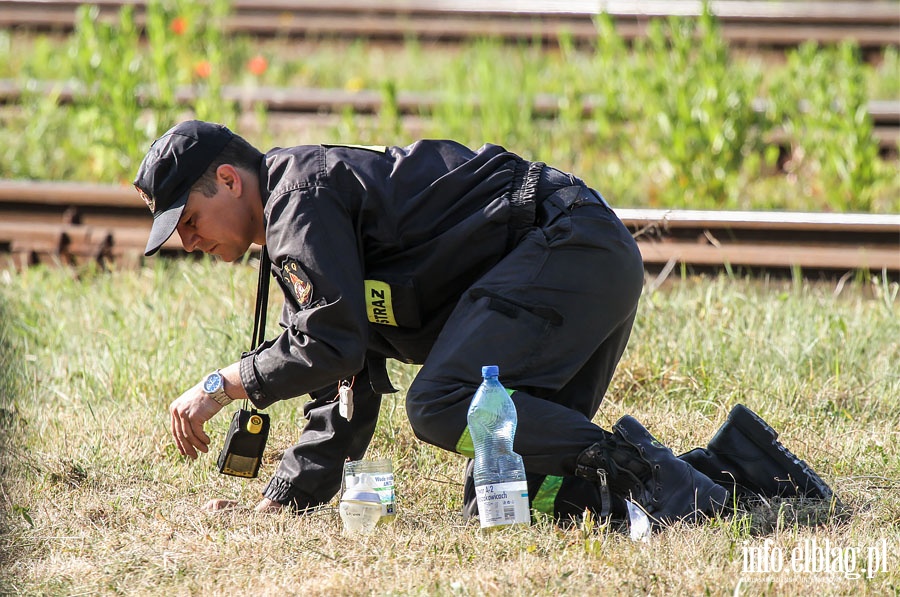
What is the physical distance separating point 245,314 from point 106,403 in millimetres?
892

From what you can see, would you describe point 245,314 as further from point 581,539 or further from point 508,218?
point 581,539

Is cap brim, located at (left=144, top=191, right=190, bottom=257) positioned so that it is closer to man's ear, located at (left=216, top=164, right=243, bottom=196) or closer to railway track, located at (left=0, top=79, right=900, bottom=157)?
man's ear, located at (left=216, top=164, right=243, bottom=196)

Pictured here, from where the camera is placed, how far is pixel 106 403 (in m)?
4.76

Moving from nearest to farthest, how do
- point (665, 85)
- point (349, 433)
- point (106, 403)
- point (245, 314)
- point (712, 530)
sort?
point (712, 530) → point (349, 433) → point (106, 403) → point (245, 314) → point (665, 85)

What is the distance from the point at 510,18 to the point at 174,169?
7.27 m

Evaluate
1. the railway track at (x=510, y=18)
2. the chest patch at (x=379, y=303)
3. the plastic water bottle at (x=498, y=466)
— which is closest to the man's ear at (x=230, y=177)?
the chest patch at (x=379, y=303)

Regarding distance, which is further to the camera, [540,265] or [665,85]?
[665,85]

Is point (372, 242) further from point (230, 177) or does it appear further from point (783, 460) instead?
point (783, 460)

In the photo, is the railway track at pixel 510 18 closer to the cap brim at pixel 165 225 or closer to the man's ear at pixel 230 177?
the man's ear at pixel 230 177

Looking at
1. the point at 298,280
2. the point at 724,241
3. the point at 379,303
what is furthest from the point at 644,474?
the point at 724,241

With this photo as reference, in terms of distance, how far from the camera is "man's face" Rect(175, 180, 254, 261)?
3.45 metres

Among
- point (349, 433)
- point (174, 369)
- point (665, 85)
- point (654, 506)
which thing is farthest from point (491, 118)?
point (654, 506)

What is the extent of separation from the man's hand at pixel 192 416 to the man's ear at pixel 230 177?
0.63 m

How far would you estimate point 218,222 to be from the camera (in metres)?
3.47
